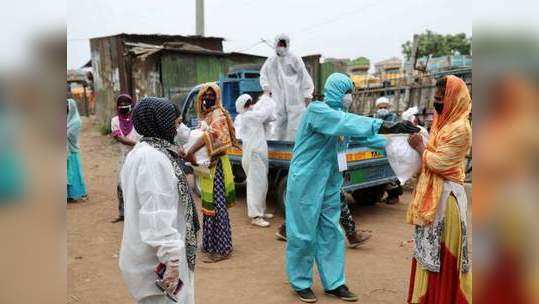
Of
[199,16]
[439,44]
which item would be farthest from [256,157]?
[439,44]

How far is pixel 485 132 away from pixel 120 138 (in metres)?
5.28

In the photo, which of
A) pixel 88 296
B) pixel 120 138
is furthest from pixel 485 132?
pixel 120 138

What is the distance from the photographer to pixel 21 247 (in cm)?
109

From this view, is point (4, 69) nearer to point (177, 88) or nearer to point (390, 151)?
point (390, 151)

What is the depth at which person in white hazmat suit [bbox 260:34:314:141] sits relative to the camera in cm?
675

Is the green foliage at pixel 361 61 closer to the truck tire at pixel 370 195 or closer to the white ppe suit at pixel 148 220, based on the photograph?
the truck tire at pixel 370 195

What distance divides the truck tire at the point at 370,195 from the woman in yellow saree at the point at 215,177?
9.24 ft

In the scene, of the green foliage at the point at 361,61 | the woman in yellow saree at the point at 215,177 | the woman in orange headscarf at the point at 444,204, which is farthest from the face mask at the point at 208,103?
the green foliage at the point at 361,61

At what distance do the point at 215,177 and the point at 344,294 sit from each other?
1.74 meters

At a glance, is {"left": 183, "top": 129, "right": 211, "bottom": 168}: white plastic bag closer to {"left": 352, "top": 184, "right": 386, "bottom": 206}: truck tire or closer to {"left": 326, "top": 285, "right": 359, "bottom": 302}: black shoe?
{"left": 326, "top": 285, "right": 359, "bottom": 302}: black shoe

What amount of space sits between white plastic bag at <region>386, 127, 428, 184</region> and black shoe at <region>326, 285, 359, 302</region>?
4.69 ft

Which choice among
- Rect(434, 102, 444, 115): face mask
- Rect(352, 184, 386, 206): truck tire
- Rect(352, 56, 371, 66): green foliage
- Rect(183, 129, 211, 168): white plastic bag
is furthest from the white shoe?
Rect(352, 56, 371, 66): green foliage

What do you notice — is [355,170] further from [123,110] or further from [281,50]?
[123,110]

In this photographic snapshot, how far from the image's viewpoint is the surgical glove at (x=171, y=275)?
207 centimetres
